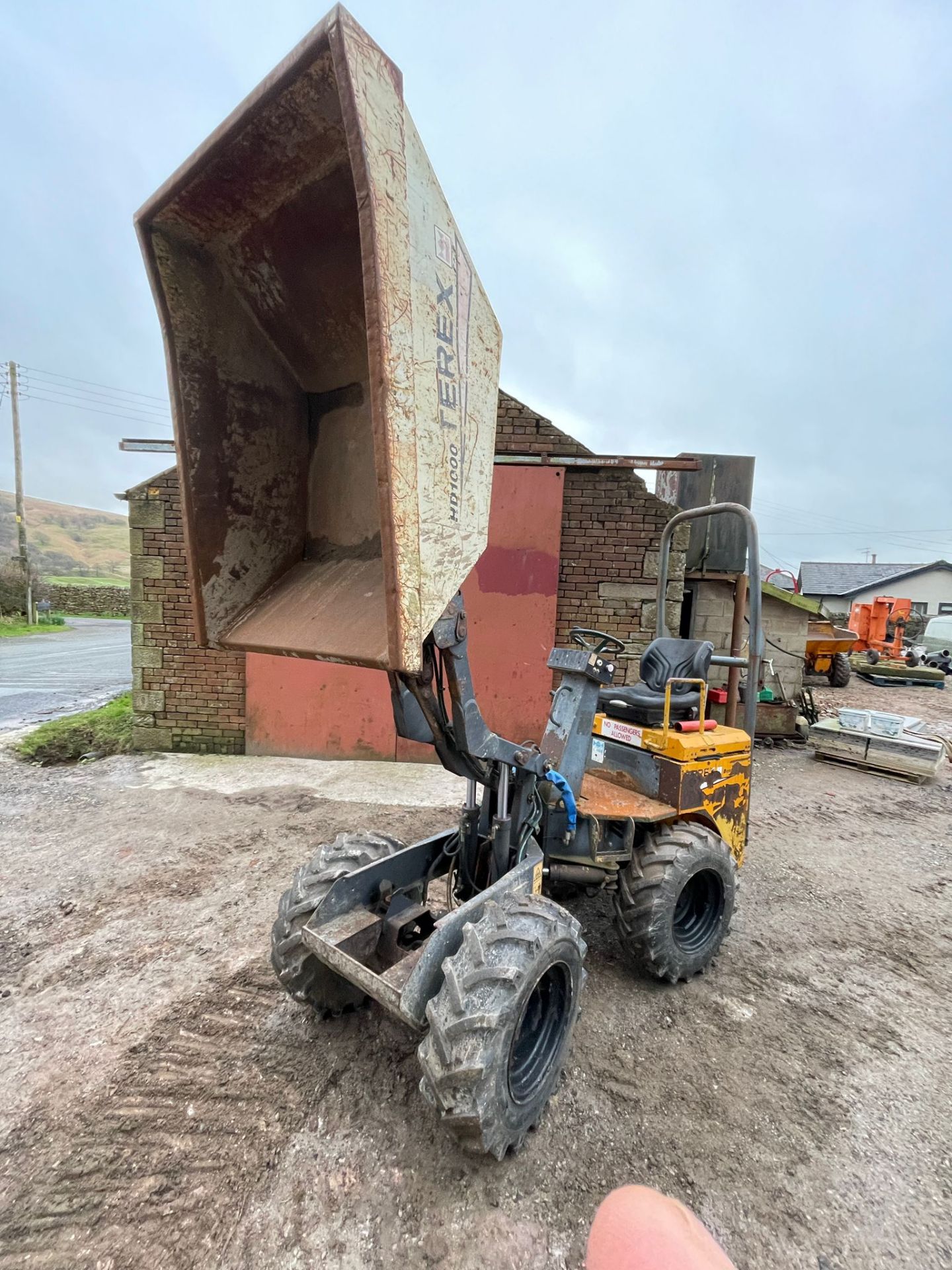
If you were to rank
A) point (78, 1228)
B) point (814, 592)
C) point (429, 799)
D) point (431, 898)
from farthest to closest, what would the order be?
point (814, 592) < point (429, 799) < point (431, 898) < point (78, 1228)

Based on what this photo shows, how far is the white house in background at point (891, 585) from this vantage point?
43438 millimetres

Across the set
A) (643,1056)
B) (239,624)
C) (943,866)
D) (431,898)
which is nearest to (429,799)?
(431,898)

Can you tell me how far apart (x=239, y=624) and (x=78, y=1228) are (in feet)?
6.08

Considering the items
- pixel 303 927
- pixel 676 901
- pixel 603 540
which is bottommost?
pixel 676 901

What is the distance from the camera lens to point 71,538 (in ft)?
394

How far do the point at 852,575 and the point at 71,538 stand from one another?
131 metres

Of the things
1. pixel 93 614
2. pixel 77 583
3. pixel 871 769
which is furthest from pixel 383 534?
pixel 77 583

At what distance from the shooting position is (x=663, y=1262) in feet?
2.73

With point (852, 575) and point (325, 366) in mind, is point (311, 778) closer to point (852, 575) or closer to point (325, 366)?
point (325, 366)

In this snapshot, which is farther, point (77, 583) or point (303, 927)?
point (77, 583)

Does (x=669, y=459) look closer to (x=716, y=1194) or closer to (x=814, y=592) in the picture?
(x=716, y=1194)

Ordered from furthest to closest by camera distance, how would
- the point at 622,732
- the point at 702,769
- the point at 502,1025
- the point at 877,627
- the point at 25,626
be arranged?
1. the point at 25,626
2. the point at 877,627
3. the point at 622,732
4. the point at 702,769
5. the point at 502,1025

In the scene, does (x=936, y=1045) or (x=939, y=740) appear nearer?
(x=936, y=1045)

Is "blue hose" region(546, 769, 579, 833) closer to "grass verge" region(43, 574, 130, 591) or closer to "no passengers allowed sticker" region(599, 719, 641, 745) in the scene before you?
"no passengers allowed sticker" region(599, 719, 641, 745)
